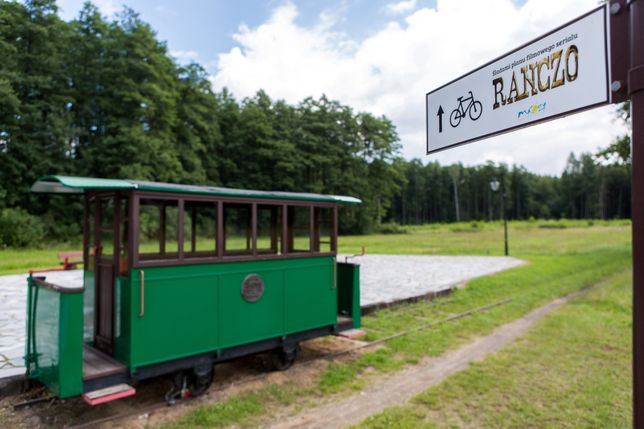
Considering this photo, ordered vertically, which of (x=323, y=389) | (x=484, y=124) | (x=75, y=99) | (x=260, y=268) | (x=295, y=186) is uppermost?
(x=75, y=99)

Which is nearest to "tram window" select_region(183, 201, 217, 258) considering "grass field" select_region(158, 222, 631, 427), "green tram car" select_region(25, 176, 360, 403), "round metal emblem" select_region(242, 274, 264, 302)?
"green tram car" select_region(25, 176, 360, 403)

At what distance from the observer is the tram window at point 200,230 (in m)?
6.45

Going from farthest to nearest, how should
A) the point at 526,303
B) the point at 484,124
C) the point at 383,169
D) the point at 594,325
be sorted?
the point at 383,169, the point at 526,303, the point at 594,325, the point at 484,124

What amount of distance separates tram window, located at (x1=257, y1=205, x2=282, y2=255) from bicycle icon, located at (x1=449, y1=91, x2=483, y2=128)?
15.3 ft

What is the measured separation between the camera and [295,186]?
49.5 metres

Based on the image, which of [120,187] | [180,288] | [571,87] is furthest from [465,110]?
[180,288]

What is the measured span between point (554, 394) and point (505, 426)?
128 centimetres

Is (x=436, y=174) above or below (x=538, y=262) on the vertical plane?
above

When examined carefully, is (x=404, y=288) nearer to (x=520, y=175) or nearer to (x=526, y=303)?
(x=526, y=303)

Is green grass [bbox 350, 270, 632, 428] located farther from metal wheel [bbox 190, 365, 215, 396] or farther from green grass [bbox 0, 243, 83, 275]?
green grass [bbox 0, 243, 83, 275]

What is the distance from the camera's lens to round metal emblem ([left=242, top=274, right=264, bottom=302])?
6.18 meters

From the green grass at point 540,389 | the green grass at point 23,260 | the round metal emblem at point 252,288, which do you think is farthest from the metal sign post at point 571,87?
the green grass at point 23,260

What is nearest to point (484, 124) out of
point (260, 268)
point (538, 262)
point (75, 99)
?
point (260, 268)

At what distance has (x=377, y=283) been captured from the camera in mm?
14453
